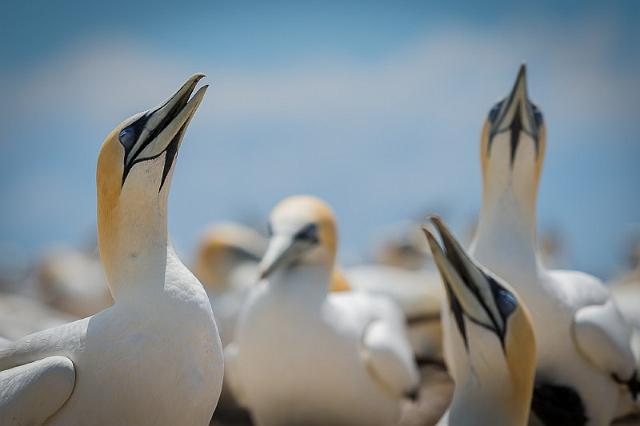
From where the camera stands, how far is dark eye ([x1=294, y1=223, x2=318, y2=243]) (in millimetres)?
4738

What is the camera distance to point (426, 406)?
17.9 feet

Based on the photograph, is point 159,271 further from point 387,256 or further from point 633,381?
point 387,256

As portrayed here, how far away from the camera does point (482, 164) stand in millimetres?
4520

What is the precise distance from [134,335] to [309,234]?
1897 mm

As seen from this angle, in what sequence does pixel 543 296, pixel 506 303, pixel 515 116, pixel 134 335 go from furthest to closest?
1. pixel 515 116
2. pixel 543 296
3. pixel 506 303
4. pixel 134 335

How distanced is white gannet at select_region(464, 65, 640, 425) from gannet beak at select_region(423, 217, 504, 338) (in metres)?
0.67

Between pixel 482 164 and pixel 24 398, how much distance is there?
249 cm

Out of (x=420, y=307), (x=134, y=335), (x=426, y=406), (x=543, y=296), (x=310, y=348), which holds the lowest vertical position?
(x=426, y=406)

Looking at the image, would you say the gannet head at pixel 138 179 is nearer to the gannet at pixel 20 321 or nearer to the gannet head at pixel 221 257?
the gannet at pixel 20 321

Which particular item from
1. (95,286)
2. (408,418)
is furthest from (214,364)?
(95,286)

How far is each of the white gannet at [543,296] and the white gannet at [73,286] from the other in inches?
203

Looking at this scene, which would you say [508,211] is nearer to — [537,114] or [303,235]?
[537,114]

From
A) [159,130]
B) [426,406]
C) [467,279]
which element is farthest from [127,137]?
[426,406]

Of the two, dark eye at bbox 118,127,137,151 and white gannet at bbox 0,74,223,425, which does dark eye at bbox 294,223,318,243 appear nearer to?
white gannet at bbox 0,74,223,425
